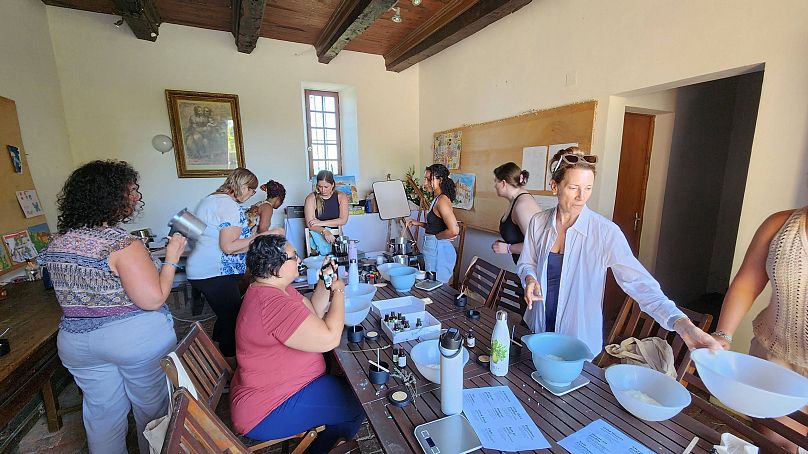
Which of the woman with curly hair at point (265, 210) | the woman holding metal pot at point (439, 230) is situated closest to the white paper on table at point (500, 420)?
the woman holding metal pot at point (439, 230)

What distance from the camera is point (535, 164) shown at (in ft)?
9.96

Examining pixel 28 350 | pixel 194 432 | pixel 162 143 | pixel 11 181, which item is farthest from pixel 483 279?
pixel 162 143

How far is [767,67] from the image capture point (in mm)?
1713

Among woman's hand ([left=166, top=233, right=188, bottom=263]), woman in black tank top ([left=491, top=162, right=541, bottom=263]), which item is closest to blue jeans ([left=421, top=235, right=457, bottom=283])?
woman in black tank top ([left=491, top=162, right=541, bottom=263])

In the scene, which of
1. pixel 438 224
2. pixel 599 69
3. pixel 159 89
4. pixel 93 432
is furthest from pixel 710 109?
pixel 159 89

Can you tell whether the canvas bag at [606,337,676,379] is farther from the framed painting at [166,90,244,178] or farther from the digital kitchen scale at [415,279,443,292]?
the framed painting at [166,90,244,178]

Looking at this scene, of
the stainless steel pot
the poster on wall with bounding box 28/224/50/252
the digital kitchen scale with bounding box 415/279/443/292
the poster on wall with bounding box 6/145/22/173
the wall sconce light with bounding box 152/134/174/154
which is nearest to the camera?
the digital kitchen scale with bounding box 415/279/443/292

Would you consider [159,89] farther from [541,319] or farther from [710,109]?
[710,109]

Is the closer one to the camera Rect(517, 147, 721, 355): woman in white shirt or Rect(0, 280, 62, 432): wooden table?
Rect(517, 147, 721, 355): woman in white shirt

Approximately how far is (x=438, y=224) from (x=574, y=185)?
1418 mm

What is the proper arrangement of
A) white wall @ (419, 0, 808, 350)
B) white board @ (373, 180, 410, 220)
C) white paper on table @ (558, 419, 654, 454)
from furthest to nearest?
white board @ (373, 180, 410, 220)
white wall @ (419, 0, 808, 350)
white paper on table @ (558, 419, 654, 454)

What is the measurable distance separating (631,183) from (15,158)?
198 inches

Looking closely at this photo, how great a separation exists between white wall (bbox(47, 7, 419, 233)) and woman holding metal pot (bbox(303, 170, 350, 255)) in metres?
1.31

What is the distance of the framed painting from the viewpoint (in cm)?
381
